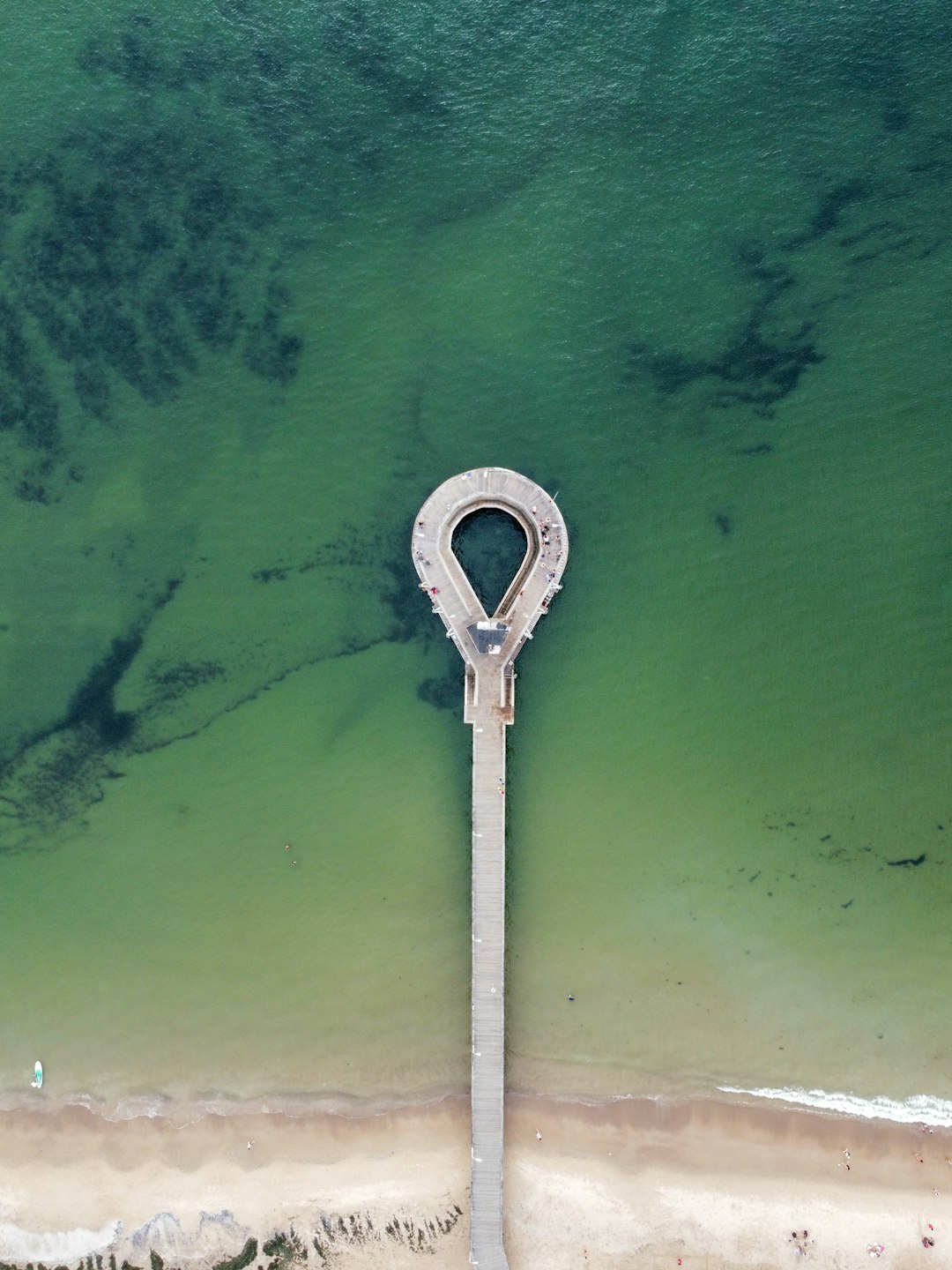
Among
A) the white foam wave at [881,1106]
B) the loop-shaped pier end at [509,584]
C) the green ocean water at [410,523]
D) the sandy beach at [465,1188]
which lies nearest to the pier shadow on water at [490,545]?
the loop-shaped pier end at [509,584]

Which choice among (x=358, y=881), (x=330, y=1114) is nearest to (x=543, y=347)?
(x=358, y=881)

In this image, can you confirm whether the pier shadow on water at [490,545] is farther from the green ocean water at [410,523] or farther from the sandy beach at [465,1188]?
the sandy beach at [465,1188]

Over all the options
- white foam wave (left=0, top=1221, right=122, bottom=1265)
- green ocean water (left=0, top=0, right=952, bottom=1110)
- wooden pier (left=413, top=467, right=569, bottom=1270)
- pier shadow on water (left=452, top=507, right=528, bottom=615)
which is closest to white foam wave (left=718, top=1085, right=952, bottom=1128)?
green ocean water (left=0, top=0, right=952, bottom=1110)

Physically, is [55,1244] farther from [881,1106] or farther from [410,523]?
[881,1106]

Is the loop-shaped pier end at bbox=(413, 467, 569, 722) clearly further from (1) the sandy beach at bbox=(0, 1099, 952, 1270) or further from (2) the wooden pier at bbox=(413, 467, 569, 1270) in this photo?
(1) the sandy beach at bbox=(0, 1099, 952, 1270)

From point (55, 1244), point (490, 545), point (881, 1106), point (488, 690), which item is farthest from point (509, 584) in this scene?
point (55, 1244)

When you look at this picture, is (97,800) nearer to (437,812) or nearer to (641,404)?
(437,812)
